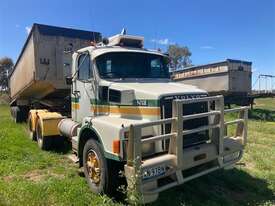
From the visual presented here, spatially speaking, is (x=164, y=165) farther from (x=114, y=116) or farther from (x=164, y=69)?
(x=164, y=69)

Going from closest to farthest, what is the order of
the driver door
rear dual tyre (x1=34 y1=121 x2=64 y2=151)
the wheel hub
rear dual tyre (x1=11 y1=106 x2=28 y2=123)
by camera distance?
the wheel hub < the driver door < rear dual tyre (x1=34 y1=121 x2=64 y2=151) < rear dual tyre (x1=11 y1=106 x2=28 y2=123)

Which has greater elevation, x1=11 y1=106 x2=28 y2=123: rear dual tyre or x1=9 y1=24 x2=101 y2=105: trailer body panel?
x1=9 y1=24 x2=101 y2=105: trailer body panel

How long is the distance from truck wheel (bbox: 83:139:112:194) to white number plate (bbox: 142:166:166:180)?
0.88 meters

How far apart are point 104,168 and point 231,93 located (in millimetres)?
17399

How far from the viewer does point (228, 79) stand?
2075 cm

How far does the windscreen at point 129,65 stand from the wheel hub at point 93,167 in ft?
4.99

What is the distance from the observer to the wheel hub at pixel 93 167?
5832 mm

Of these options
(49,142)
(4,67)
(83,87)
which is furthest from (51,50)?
(4,67)

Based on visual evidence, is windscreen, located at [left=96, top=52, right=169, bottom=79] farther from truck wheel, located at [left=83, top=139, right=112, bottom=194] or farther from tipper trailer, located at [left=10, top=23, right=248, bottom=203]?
truck wheel, located at [left=83, top=139, right=112, bottom=194]

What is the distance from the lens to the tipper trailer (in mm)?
4977

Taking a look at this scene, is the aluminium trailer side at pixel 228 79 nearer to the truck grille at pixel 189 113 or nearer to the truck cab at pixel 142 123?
the truck cab at pixel 142 123

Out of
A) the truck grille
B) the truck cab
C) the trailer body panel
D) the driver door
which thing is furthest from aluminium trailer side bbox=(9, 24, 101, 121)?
the truck grille

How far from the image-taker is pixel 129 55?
6816 mm

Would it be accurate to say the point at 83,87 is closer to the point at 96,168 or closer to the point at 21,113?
the point at 96,168
